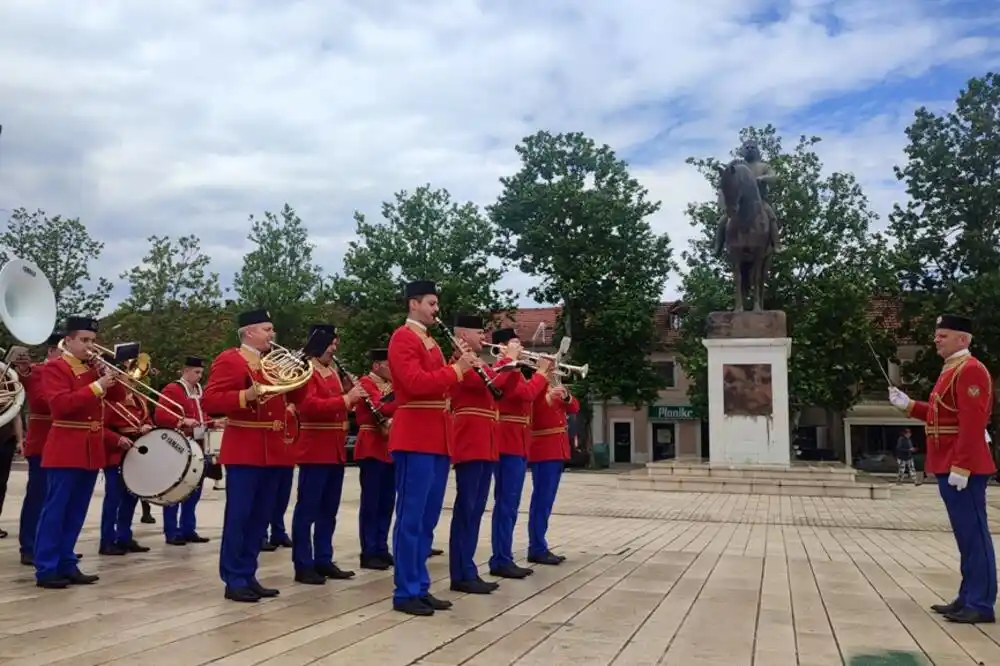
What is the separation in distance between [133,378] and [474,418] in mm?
3559

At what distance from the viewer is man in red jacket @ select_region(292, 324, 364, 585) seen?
709 cm

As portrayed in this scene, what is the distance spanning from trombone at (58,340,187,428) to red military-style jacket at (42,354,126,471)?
14 cm

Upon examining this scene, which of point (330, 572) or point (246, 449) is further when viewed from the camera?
point (330, 572)

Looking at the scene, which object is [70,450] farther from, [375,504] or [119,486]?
[375,504]

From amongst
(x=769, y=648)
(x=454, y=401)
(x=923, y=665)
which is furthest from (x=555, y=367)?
(x=923, y=665)

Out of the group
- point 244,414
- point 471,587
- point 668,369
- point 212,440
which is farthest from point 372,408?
point 668,369

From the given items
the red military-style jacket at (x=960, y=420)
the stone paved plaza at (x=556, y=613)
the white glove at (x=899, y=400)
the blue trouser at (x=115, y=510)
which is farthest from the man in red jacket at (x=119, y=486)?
the red military-style jacket at (x=960, y=420)

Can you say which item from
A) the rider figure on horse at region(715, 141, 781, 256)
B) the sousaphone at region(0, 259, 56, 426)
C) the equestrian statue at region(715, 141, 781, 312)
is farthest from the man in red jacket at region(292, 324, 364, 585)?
the rider figure on horse at region(715, 141, 781, 256)

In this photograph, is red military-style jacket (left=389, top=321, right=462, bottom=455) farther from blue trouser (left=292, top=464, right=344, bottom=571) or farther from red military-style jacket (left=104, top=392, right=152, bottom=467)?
red military-style jacket (left=104, top=392, right=152, bottom=467)

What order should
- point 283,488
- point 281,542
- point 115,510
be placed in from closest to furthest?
1. point 283,488
2. point 115,510
3. point 281,542

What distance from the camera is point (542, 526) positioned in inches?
337

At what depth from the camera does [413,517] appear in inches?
234

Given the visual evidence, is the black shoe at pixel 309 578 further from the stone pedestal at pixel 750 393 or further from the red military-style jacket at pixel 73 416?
the stone pedestal at pixel 750 393

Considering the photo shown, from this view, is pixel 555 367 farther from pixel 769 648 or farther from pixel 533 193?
pixel 533 193
